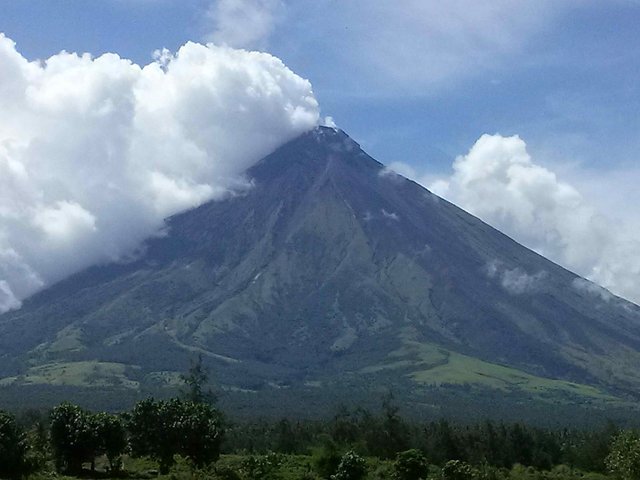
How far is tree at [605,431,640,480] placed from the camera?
49688 millimetres

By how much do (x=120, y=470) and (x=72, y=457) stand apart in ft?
11.5

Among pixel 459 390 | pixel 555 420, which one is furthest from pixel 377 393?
pixel 555 420

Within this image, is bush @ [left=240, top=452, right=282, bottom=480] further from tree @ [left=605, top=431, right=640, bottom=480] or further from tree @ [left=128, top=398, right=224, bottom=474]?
tree @ [left=605, top=431, right=640, bottom=480]

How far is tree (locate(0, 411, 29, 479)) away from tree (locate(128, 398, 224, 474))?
11.5 meters

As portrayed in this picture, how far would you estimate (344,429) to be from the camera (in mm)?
86500

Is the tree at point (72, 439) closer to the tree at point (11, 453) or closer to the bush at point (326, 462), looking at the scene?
the tree at point (11, 453)

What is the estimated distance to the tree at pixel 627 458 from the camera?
1956 inches

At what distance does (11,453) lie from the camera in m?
49.2

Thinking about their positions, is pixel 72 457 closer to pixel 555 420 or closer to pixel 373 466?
pixel 373 466

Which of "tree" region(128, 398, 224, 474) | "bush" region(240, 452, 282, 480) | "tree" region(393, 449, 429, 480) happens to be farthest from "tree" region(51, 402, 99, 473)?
"tree" region(393, 449, 429, 480)

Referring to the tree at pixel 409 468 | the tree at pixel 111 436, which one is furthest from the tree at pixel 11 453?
the tree at pixel 409 468

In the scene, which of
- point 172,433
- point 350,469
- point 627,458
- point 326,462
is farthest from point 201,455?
point 627,458

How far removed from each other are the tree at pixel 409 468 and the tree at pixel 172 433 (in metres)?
13.5

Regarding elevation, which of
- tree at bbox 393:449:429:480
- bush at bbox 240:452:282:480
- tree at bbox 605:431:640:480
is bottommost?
bush at bbox 240:452:282:480
